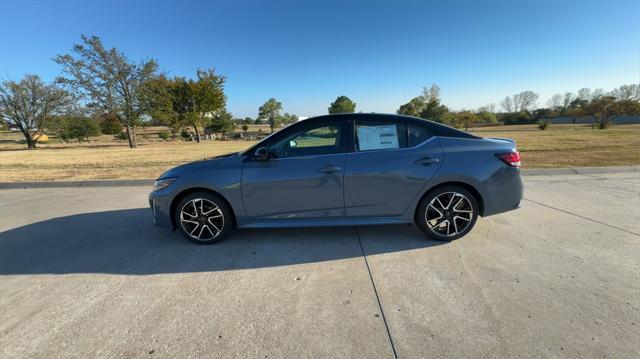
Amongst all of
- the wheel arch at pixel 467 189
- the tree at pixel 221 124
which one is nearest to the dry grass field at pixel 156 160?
the wheel arch at pixel 467 189

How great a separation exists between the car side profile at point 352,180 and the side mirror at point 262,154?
0.01 meters

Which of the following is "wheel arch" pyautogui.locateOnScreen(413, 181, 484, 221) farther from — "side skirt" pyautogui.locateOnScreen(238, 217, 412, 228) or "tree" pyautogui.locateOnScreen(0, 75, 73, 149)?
"tree" pyautogui.locateOnScreen(0, 75, 73, 149)

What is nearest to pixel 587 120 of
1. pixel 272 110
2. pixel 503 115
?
pixel 503 115

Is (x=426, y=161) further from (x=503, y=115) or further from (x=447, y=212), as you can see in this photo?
(x=503, y=115)

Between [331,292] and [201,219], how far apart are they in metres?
1.97

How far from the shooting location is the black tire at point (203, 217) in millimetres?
3510

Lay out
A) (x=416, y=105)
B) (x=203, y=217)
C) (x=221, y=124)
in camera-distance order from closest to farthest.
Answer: (x=203, y=217) < (x=221, y=124) < (x=416, y=105)

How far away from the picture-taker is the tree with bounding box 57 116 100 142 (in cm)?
3362

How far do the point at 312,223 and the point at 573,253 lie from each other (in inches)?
115

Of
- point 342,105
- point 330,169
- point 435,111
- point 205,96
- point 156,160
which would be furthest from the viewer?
point 342,105

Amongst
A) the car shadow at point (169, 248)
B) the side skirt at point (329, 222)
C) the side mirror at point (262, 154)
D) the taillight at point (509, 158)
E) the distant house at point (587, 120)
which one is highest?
the distant house at point (587, 120)

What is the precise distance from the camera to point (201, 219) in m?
3.55

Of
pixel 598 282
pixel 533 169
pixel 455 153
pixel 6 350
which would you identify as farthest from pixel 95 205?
pixel 533 169

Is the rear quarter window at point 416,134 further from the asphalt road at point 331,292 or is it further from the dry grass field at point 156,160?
the dry grass field at point 156,160
